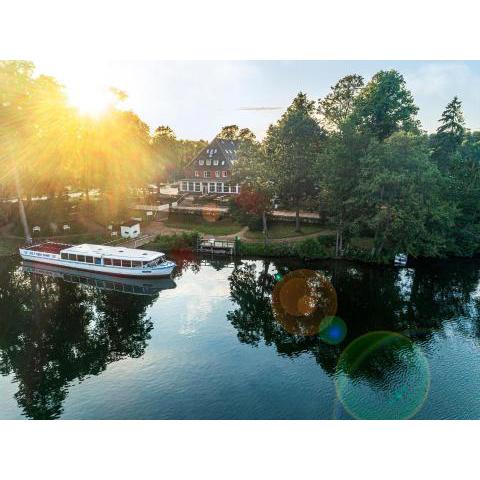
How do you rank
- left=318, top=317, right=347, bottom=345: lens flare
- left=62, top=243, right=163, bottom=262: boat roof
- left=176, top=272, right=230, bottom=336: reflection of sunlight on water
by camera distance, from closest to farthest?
left=318, top=317, right=347, bottom=345: lens flare < left=176, top=272, right=230, bottom=336: reflection of sunlight on water < left=62, top=243, right=163, bottom=262: boat roof

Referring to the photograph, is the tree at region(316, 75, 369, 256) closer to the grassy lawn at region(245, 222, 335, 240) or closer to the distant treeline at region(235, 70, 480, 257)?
the distant treeline at region(235, 70, 480, 257)

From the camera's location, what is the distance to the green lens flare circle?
29.4 meters

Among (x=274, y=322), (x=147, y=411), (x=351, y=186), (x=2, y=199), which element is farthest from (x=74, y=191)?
(x=147, y=411)

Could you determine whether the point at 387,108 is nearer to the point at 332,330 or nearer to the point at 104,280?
the point at 332,330

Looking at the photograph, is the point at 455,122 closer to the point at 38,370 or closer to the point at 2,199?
the point at 38,370

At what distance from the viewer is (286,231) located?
69250 millimetres

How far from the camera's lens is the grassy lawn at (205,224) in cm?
7100

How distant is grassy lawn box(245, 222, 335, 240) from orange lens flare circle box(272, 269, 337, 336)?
505 inches

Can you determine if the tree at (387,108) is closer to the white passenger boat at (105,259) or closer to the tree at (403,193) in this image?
the tree at (403,193)

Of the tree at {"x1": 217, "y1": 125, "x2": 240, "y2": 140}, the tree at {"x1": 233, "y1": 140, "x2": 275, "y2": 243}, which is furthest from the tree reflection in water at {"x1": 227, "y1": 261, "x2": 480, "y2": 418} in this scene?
the tree at {"x1": 217, "y1": 125, "x2": 240, "y2": 140}

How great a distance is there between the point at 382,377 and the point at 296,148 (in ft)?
129

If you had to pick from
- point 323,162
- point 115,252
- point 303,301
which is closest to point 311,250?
point 323,162

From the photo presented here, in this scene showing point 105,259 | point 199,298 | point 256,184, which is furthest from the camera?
point 256,184

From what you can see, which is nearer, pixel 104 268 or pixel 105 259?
pixel 105 259
